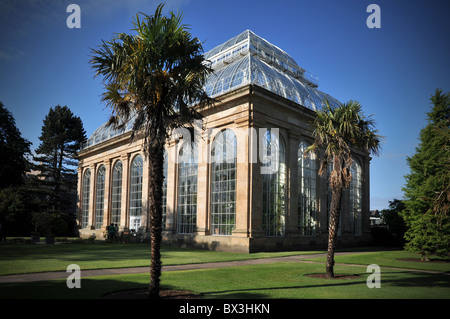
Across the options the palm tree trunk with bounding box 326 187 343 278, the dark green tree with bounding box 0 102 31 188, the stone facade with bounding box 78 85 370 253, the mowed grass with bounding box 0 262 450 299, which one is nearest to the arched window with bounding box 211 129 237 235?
the stone facade with bounding box 78 85 370 253

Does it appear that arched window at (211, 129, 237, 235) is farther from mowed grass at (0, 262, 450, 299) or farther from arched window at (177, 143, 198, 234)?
mowed grass at (0, 262, 450, 299)

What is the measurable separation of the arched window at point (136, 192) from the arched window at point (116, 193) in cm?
366

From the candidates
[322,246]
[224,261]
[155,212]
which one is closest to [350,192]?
[322,246]

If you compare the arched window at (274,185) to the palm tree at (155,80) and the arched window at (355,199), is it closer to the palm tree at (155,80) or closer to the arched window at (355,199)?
the arched window at (355,199)

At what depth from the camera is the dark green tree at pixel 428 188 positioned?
23.6 m

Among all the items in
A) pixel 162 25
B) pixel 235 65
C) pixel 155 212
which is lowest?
pixel 155 212

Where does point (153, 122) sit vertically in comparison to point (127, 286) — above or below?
above

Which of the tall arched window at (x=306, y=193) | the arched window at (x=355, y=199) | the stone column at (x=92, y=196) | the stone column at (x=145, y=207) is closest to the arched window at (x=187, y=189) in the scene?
the stone column at (x=145, y=207)

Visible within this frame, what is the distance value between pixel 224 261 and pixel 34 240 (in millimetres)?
22011

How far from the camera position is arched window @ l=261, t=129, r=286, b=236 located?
91.1ft

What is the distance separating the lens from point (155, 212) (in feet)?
34.0

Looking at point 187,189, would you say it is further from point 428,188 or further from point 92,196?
point 92,196
